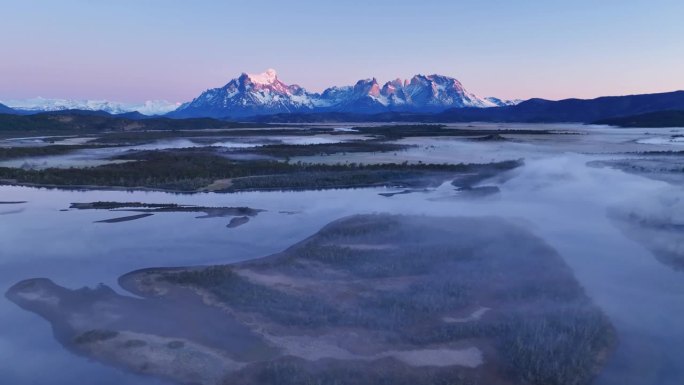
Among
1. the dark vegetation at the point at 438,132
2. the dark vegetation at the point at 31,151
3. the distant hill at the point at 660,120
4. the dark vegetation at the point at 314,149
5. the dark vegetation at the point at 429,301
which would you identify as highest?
the distant hill at the point at 660,120

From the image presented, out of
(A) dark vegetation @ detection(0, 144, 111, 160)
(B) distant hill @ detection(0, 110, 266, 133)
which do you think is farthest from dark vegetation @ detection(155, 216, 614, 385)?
(B) distant hill @ detection(0, 110, 266, 133)

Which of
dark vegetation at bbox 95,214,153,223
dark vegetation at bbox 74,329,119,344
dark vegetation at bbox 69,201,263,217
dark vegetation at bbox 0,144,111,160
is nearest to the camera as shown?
dark vegetation at bbox 74,329,119,344

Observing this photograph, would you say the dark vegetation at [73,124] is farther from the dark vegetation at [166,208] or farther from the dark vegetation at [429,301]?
the dark vegetation at [429,301]

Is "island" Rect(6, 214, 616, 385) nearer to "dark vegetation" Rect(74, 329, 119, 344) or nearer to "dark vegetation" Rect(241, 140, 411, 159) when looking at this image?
"dark vegetation" Rect(74, 329, 119, 344)

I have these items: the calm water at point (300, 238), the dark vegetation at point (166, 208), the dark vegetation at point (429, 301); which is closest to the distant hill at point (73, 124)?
the calm water at point (300, 238)

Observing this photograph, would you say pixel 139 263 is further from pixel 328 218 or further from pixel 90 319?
pixel 328 218
